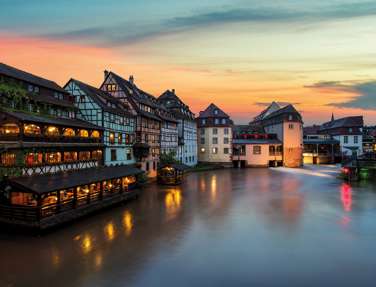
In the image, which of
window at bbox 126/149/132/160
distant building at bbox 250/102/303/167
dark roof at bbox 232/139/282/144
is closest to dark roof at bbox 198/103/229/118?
dark roof at bbox 232/139/282/144

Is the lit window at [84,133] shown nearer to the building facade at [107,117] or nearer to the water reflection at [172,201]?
the building facade at [107,117]

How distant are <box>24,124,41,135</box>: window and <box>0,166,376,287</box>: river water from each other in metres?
9.24

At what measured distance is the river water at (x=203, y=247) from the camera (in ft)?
50.5

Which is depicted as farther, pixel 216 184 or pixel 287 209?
pixel 216 184

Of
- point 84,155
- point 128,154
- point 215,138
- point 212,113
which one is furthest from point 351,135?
point 84,155

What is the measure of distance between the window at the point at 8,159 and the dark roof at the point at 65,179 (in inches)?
105

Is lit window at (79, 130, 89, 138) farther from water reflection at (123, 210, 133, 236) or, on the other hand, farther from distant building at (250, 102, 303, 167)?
distant building at (250, 102, 303, 167)

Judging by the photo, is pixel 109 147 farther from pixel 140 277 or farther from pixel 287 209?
pixel 140 277

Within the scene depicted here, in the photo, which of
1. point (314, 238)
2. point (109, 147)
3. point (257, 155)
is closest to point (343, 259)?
point (314, 238)

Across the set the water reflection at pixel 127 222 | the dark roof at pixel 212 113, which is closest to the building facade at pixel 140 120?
the water reflection at pixel 127 222

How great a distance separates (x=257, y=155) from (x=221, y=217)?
59.0 m

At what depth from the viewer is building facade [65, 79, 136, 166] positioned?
39.7 meters

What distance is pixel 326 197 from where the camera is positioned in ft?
127

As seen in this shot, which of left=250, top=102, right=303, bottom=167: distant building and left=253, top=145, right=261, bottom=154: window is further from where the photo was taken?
left=253, top=145, right=261, bottom=154: window
